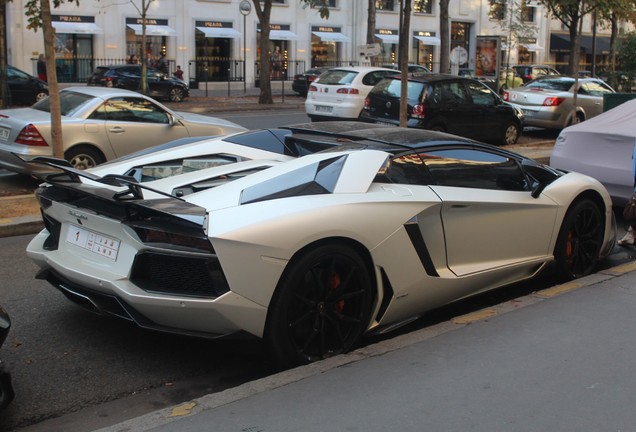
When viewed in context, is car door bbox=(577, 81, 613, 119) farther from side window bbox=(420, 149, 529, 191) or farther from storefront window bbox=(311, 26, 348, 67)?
storefront window bbox=(311, 26, 348, 67)

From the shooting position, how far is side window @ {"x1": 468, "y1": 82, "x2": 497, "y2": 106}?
52.7ft

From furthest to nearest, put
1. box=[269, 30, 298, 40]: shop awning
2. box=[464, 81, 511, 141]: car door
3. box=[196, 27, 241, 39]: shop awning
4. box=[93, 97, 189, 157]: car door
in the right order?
1. box=[269, 30, 298, 40]: shop awning
2. box=[196, 27, 241, 39]: shop awning
3. box=[464, 81, 511, 141]: car door
4. box=[93, 97, 189, 157]: car door

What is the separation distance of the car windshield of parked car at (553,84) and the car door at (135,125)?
1140 centimetres

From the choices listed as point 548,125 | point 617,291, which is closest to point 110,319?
point 617,291

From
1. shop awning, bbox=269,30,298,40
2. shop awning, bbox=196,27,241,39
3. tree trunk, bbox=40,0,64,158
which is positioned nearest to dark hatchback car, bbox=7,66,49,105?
shop awning, bbox=196,27,241,39

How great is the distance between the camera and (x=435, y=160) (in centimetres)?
536

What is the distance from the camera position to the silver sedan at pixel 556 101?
731 inches

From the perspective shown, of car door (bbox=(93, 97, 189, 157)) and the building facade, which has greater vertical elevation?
the building facade

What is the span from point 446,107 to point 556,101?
4.61 m

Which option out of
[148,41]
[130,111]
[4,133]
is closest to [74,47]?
[148,41]

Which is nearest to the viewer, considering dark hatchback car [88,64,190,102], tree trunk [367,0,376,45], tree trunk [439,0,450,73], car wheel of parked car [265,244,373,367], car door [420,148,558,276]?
car wheel of parked car [265,244,373,367]

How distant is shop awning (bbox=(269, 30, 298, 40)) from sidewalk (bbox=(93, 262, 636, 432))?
3967cm

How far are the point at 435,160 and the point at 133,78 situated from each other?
2642 centimetres

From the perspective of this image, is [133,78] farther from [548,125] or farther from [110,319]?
[110,319]
